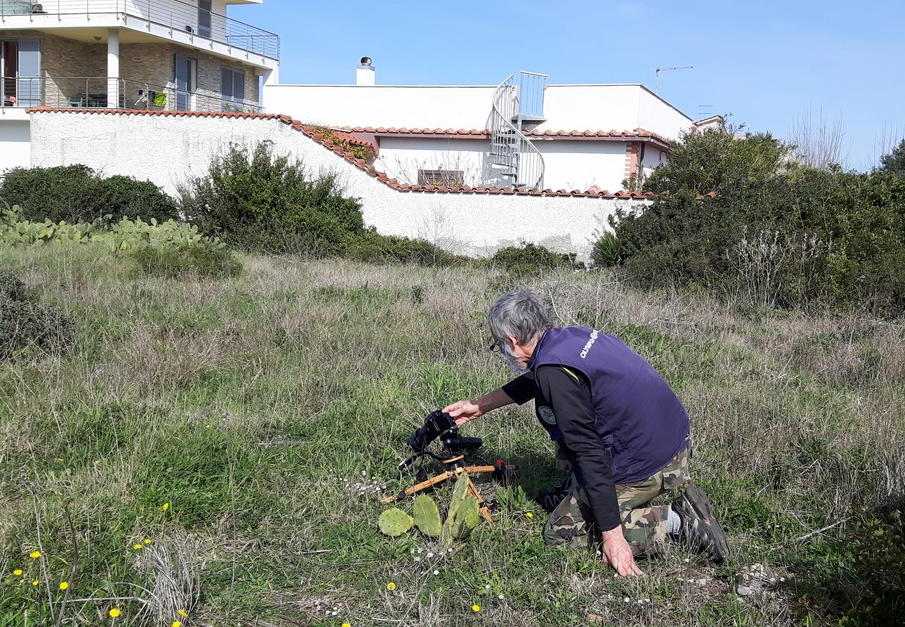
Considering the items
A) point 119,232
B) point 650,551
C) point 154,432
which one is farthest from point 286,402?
point 119,232

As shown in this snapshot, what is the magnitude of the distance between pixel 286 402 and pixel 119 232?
9.41 metres

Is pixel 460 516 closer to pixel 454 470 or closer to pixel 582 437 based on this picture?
pixel 454 470

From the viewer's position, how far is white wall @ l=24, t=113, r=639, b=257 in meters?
17.4

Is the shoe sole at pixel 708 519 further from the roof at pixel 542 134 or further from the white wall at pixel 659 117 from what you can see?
the white wall at pixel 659 117

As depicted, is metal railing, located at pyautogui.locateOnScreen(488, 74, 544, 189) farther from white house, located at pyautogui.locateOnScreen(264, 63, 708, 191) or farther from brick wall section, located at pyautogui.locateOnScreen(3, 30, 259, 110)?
brick wall section, located at pyautogui.locateOnScreen(3, 30, 259, 110)

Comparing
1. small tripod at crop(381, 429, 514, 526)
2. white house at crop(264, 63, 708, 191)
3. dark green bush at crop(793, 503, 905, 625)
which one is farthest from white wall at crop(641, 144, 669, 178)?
dark green bush at crop(793, 503, 905, 625)

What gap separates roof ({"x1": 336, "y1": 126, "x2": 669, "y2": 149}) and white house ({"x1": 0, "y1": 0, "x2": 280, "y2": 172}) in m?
8.91

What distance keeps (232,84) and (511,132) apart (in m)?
16.3

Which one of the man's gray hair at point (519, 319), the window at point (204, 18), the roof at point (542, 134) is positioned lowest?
the man's gray hair at point (519, 319)

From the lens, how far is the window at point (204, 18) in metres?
33.0

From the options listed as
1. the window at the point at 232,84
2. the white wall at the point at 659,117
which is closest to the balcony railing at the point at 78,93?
the window at the point at 232,84

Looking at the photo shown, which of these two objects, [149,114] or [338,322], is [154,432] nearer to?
[338,322]

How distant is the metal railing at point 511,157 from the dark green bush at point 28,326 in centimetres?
1540

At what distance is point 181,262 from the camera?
1145 cm
